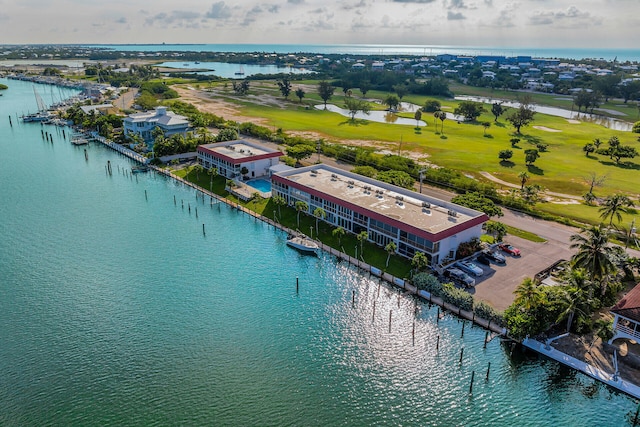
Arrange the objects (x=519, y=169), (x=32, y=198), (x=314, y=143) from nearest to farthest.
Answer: (x=32, y=198) → (x=519, y=169) → (x=314, y=143)

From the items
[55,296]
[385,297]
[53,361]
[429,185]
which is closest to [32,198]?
[55,296]

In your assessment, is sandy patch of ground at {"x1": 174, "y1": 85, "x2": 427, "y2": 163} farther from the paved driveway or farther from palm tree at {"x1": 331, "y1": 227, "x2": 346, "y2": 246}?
palm tree at {"x1": 331, "y1": 227, "x2": 346, "y2": 246}

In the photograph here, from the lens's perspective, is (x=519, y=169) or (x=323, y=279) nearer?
(x=323, y=279)

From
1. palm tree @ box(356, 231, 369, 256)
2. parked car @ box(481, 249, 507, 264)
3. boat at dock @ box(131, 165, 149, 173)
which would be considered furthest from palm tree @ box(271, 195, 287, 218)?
boat at dock @ box(131, 165, 149, 173)

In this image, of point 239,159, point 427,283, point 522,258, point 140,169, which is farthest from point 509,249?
point 140,169

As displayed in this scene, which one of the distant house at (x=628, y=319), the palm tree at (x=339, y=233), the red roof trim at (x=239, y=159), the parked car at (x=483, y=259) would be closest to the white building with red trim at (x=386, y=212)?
the palm tree at (x=339, y=233)

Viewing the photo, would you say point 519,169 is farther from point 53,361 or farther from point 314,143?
point 53,361
